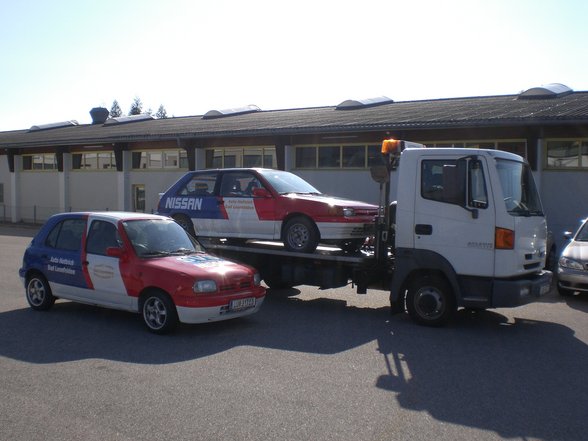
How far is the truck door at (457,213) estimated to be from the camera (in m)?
8.70

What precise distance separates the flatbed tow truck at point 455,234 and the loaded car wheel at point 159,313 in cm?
297

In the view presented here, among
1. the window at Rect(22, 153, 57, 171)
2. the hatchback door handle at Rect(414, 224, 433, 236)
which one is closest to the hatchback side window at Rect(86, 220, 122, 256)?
the hatchback door handle at Rect(414, 224, 433, 236)

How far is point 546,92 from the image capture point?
22.5 m

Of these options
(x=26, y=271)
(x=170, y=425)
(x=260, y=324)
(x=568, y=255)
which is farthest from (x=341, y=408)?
(x=568, y=255)

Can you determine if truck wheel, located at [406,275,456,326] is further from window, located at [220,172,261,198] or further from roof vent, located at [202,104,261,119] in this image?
roof vent, located at [202,104,261,119]

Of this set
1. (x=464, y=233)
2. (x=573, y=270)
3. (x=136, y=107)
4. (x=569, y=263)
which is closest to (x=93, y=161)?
(x=569, y=263)

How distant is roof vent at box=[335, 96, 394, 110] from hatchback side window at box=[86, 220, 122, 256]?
19405mm

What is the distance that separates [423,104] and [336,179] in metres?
5.62

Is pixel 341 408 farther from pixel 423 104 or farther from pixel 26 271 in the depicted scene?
pixel 423 104

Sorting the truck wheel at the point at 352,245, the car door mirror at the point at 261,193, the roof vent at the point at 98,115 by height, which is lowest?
the truck wheel at the point at 352,245

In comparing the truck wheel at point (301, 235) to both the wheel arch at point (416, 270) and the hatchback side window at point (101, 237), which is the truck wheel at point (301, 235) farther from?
the hatchback side window at point (101, 237)

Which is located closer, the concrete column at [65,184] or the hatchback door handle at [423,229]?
the hatchback door handle at [423,229]

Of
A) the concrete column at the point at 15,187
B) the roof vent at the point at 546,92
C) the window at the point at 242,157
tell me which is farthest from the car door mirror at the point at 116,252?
the concrete column at the point at 15,187

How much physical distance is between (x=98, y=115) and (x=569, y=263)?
37008 millimetres
